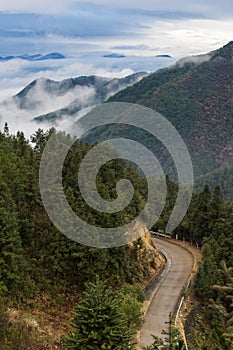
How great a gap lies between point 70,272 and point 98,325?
10.5 metres

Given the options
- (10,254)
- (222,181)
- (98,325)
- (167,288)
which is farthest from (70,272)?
(222,181)

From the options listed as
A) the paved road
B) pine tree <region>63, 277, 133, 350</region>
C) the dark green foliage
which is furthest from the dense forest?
the dark green foliage

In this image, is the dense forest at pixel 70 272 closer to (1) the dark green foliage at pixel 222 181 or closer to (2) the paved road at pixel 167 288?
(2) the paved road at pixel 167 288

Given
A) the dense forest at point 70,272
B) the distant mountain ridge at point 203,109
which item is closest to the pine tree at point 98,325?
the dense forest at point 70,272

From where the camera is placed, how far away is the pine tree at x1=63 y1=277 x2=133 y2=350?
46.8ft

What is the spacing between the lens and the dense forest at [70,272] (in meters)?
14.8

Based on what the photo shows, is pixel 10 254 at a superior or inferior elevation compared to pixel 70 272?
superior

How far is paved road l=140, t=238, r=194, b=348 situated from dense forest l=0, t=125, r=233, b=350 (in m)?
0.96

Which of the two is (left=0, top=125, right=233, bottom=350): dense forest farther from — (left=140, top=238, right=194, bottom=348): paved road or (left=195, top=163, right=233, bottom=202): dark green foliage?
(left=195, top=163, right=233, bottom=202): dark green foliage

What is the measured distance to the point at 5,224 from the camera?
2178cm

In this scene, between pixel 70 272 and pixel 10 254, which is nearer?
pixel 10 254

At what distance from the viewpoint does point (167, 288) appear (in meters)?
27.4

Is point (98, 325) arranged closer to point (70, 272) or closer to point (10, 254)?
point (10, 254)

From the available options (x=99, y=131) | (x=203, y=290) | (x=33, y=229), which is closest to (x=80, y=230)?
(x=33, y=229)
